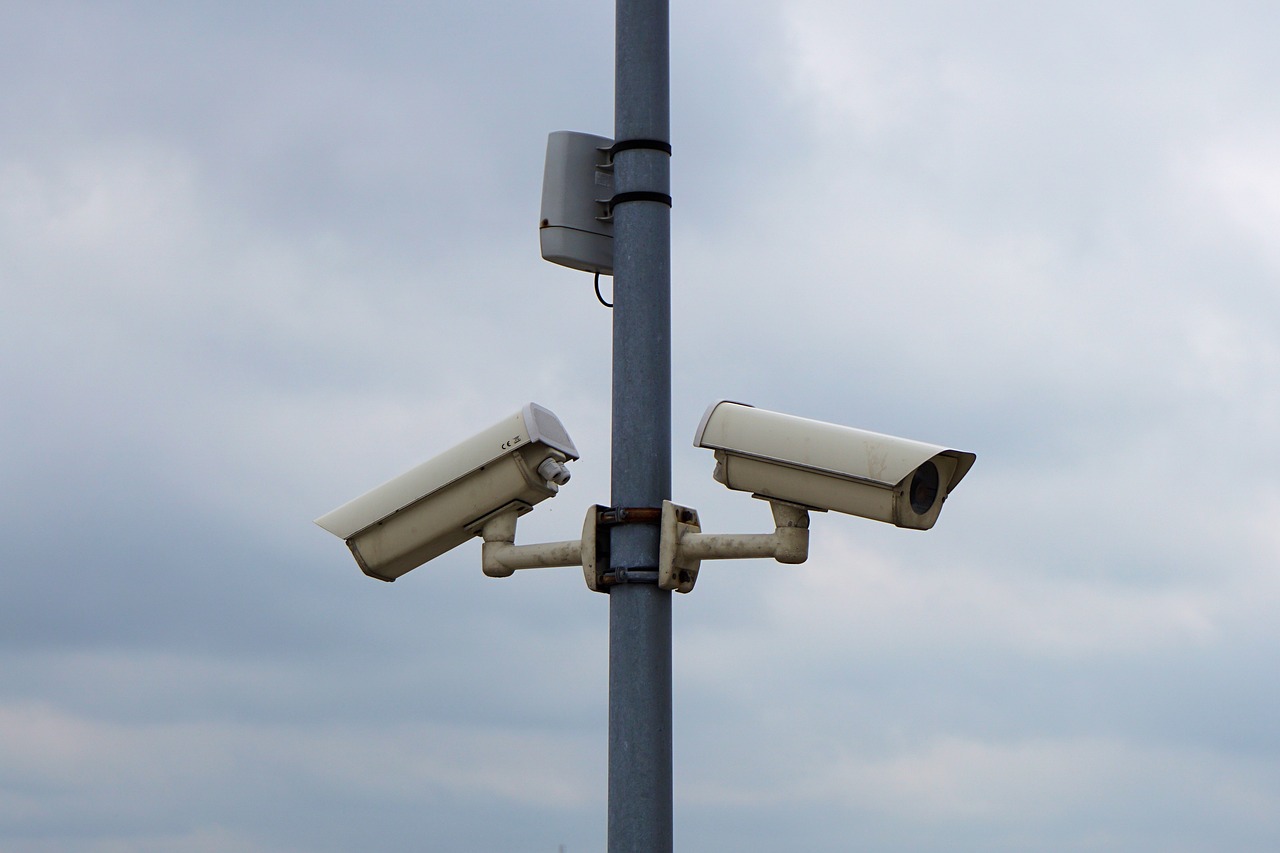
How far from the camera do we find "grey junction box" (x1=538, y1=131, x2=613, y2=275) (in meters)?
6.83

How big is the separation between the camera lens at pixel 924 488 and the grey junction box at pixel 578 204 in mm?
1593

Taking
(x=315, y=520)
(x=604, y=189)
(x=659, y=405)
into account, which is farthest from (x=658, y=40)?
(x=315, y=520)

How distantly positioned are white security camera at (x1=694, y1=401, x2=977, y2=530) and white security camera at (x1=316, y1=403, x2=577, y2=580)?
2.25 ft

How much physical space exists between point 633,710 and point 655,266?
1.65m

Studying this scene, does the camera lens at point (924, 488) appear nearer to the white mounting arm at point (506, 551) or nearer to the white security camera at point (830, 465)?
the white security camera at point (830, 465)

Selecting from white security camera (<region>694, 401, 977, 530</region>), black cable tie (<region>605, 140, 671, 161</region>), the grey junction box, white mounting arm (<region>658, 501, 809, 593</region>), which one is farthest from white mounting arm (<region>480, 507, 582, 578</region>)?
black cable tie (<region>605, 140, 671, 161</region>)

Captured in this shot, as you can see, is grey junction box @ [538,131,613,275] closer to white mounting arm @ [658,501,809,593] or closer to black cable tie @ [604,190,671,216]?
black cable tie @ [604,190,671,216]

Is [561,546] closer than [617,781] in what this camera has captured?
No

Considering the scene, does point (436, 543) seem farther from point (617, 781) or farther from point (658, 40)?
point (658, 40)

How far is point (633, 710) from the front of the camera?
20.1 feet

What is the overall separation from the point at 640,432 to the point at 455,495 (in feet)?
3.15

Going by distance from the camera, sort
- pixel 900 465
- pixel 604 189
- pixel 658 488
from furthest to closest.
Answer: pixel 604 189, pixel 658 488, pixel 900 465

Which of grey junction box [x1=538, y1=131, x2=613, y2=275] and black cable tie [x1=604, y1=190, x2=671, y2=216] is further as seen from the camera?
grey junction box [x1=538, y1=131, x2=613, y2=275]

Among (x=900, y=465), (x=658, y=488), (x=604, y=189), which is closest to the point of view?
(x=900, y=465)
